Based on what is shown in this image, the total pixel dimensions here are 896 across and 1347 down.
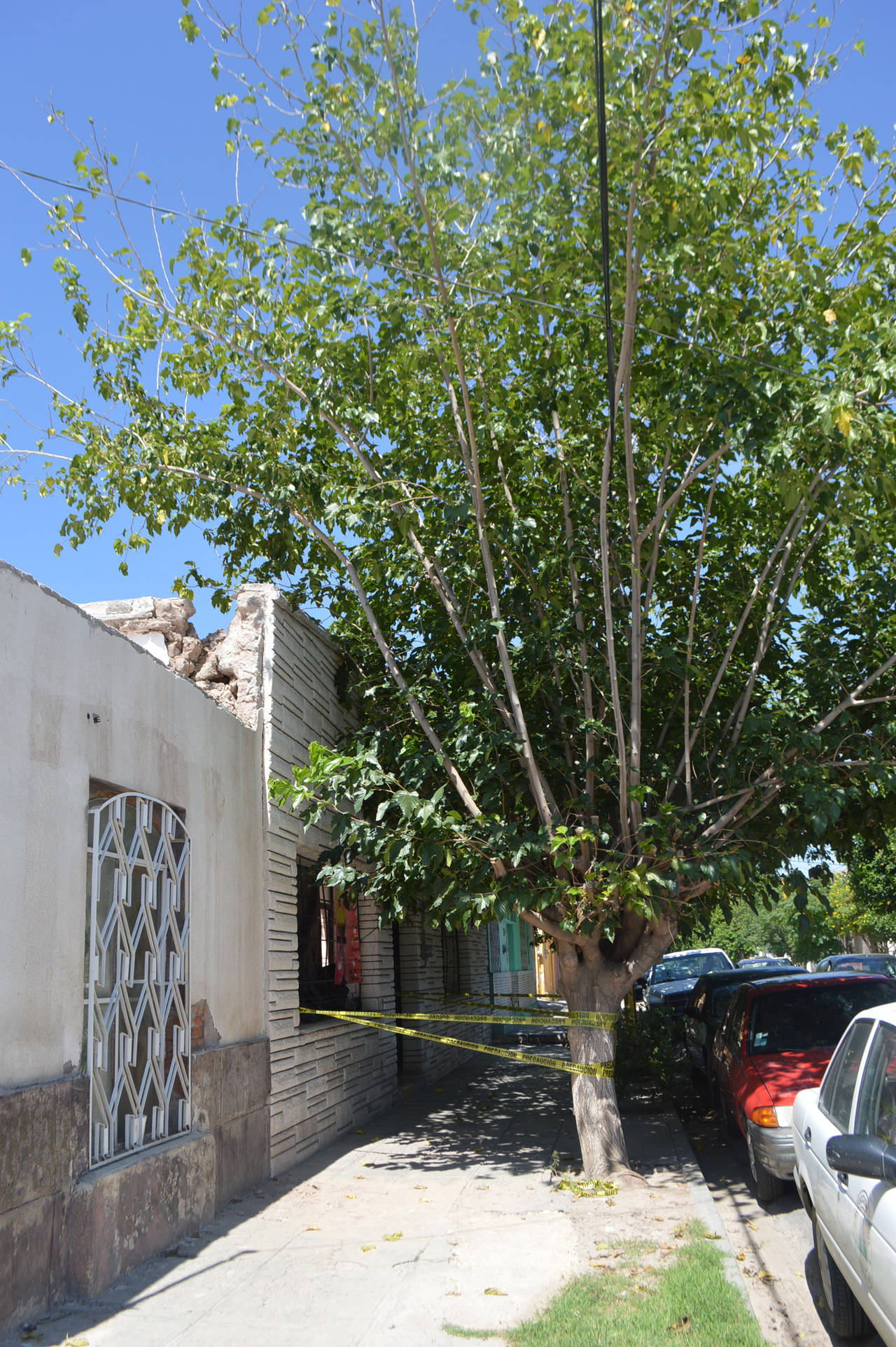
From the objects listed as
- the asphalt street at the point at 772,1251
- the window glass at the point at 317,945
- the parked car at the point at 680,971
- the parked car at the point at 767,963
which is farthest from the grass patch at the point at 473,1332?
the parked car at the point at 767,963

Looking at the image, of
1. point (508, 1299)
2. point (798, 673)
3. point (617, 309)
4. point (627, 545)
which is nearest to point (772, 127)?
point (617, 309)

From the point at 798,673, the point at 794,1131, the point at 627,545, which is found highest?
the point at 627,545

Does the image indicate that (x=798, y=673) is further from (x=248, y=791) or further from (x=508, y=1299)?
(x=508, y=1299)

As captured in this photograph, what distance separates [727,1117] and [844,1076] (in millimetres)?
5145

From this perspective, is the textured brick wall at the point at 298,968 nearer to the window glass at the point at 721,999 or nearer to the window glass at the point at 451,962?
the window glass at the point at 721,999

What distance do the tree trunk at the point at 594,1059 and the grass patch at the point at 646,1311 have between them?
86.9 inches

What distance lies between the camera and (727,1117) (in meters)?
9.47

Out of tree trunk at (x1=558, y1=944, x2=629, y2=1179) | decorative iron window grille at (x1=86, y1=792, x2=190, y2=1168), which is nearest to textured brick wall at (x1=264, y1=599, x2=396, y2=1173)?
decorative iron window grille at (x1=86, y1=792, x2=190, y2=1168)

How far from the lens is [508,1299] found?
5355mm

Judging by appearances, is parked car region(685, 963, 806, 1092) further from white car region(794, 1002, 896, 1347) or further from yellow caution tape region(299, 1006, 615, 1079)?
white car region(794, 1002, 896, 1347)

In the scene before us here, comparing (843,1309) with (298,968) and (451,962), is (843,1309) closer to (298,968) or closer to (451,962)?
(298,968)

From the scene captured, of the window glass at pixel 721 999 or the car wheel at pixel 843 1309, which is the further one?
the window glass at pixel 721 999

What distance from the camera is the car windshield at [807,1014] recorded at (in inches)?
331

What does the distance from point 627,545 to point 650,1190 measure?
531 cm
